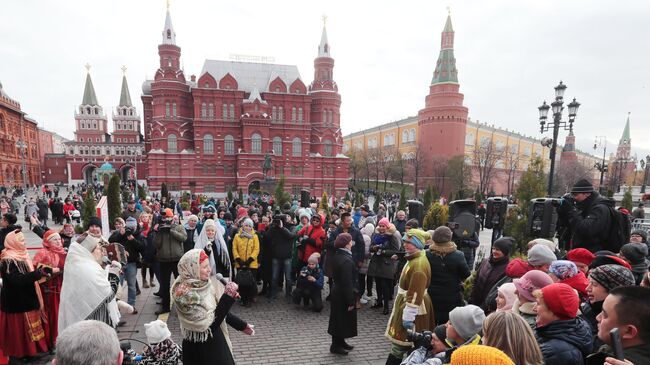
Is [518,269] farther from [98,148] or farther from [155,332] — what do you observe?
[98,148]

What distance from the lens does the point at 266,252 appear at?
21.7 feet

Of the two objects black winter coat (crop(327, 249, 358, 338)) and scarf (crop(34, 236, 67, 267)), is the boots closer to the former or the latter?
black winter coat (crop(327, 249, 358, 338))

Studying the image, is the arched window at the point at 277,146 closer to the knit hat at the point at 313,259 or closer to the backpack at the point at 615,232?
the knit hat at the point at 313,259

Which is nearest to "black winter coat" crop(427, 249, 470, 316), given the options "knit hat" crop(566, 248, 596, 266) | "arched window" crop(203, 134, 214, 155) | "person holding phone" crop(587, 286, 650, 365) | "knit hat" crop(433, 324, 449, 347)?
"knit hat" crop(566, 248, 596, 266)

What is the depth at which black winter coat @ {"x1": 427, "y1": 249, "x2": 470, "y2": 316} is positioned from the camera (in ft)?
12.7

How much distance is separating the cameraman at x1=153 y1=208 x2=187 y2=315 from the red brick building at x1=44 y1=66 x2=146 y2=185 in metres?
52.1

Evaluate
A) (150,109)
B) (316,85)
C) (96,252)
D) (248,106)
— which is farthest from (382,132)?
(96,252)

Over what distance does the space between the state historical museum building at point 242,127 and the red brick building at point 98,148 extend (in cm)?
1734

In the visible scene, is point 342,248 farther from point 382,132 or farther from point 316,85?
point 382,132

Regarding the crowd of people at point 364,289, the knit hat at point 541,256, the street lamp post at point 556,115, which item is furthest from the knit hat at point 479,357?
the street lamp post at point 556,115

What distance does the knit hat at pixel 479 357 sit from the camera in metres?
1.30

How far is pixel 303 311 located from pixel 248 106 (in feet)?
120

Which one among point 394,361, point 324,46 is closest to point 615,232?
point 394,361

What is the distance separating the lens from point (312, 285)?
604 cm
